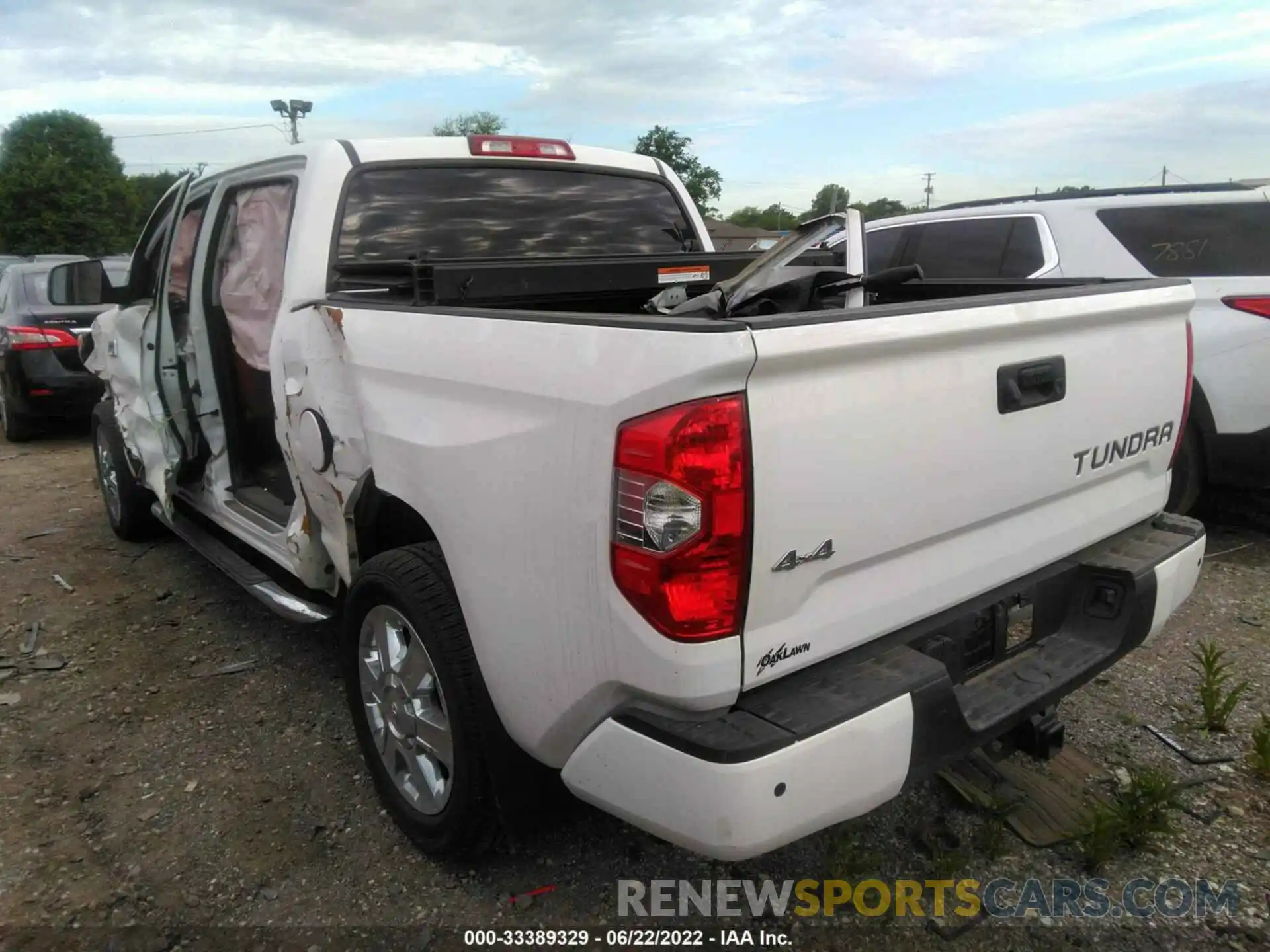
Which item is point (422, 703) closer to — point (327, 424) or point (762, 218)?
point (327, 424)

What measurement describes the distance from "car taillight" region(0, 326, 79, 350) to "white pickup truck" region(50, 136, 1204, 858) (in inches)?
234

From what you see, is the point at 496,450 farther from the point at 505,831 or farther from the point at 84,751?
the point at 84,751

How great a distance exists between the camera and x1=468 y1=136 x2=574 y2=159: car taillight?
3.64 metres

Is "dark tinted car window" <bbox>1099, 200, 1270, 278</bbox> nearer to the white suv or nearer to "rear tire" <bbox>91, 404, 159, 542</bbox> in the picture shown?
the white suv

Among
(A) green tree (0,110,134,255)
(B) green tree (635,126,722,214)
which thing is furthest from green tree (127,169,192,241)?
(B) green tree (635,126,722,214)

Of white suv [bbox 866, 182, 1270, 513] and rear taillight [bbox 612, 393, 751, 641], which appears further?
white suv [bbox 866, 182, 1270, 513]

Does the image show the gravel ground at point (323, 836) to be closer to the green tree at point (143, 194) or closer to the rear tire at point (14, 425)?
the rear tire at point (14, 425)

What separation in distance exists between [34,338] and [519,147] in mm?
6509

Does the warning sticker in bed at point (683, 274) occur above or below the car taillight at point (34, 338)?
above

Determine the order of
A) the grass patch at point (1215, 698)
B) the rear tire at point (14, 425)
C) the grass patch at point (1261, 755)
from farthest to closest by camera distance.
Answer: the rear tire at point (14, 425) → the grass patch at point (1215, 698) → the grass patch at point (1261, 755)

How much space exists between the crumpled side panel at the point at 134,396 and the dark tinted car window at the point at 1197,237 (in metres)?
4.92

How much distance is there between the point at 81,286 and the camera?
486 centimetres

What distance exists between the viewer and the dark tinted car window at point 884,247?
654 cm

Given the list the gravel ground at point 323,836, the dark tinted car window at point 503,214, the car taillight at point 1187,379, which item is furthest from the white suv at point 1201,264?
the dark tinted car window at point 503,214
